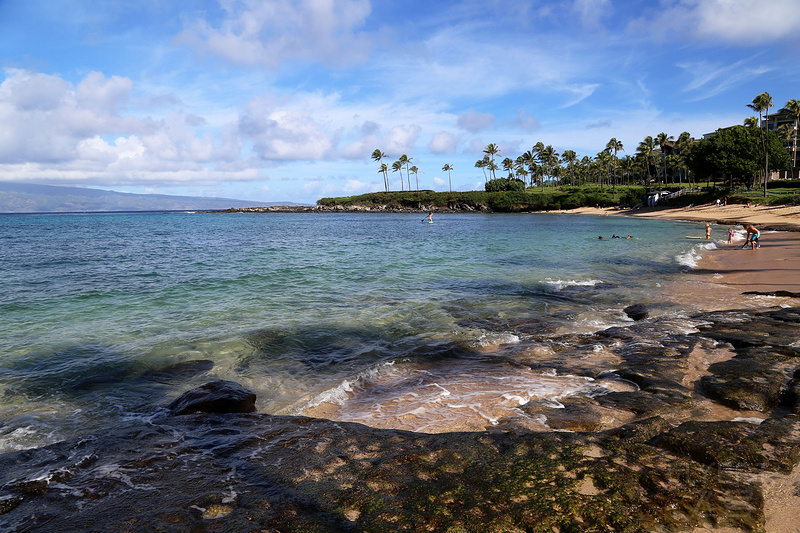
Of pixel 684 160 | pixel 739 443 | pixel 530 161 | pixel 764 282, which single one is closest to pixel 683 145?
pixel 684 160

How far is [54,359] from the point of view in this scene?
10.1m

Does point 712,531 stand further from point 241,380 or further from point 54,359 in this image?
point 54,359

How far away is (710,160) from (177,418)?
99.8 meters

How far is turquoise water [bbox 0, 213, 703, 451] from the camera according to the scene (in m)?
7.98

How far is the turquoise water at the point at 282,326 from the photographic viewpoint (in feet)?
26.2

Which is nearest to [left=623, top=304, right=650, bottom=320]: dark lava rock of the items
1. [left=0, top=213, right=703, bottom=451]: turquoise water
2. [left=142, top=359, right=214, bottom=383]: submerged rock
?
[left=0, top=213, right=703, bottom=451]: turquoise water

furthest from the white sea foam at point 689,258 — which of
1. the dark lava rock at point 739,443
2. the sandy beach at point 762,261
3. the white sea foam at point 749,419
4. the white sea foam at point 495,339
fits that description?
the dark lava rock at point 739,443

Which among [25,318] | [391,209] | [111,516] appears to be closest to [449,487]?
[111,516]

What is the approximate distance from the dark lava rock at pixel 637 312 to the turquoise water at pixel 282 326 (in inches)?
15.9

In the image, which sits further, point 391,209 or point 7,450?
point 391,209

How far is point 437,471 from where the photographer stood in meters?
4.41

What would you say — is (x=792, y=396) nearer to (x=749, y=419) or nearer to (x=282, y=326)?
(x=749, y=419)

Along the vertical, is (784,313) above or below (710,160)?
below

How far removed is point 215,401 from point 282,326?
19.7ft
